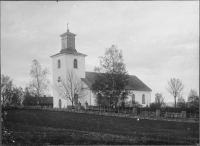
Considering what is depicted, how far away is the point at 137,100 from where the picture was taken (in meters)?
62.4

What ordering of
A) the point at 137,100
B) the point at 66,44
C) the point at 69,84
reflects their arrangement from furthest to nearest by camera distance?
the point at 137,100
the point at 66,44
the point at 69,84

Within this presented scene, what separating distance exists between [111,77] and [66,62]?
1675 centimetres

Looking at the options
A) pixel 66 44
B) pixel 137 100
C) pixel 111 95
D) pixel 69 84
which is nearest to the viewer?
pixel 111 95

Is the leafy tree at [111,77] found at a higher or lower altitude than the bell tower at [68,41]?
lower

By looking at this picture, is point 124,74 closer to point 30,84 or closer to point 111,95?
point 111,95

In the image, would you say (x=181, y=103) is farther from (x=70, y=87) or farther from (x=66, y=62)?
(x=66, y=62)

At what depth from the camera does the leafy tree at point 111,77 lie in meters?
38.5

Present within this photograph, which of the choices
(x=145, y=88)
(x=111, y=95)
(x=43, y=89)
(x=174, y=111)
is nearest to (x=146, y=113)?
(x=174, y=111)

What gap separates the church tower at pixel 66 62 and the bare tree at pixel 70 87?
1.24 metres

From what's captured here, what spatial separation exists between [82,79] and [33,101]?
10226mm

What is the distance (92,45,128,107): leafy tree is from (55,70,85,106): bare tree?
10047 millimetres

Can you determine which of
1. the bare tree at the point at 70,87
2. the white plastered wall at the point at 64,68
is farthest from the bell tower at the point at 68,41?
the bare tree at the point at 70,87

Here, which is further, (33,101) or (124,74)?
(33,101)

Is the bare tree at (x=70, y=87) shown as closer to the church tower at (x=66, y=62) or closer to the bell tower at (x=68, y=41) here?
the church tower at (x=66, y=62)
